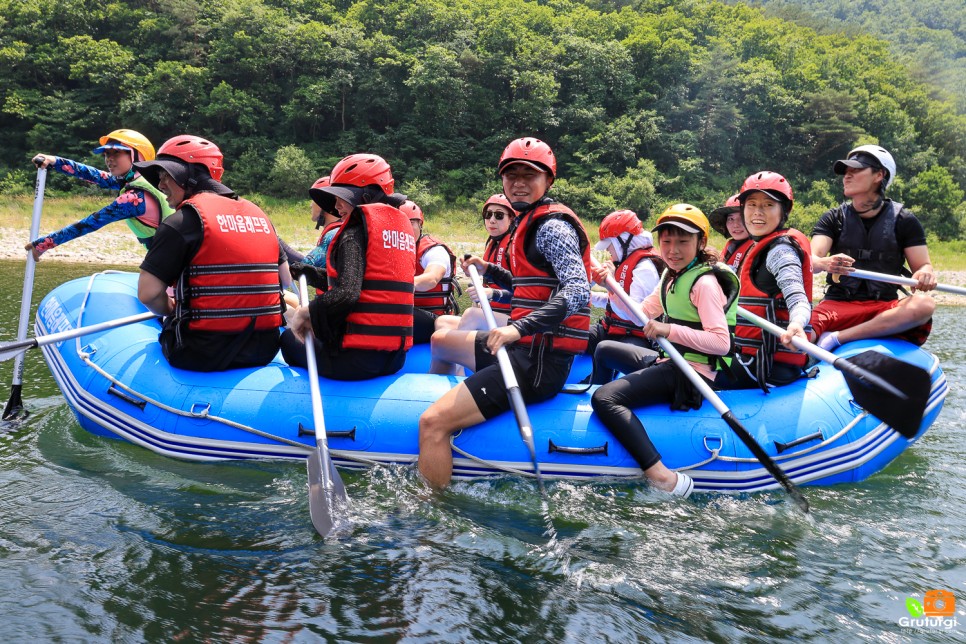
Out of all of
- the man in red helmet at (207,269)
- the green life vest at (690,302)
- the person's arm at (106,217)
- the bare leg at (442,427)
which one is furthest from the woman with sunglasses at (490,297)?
the person's arm at (106,217)

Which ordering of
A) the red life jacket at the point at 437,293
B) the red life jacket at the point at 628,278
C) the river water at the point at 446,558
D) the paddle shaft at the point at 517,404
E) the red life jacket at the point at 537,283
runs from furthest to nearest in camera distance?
the red life jacket at the point at 437,293 → the red life jacket at the point at 628,278 → the red life jacket at the point at 537,283 → the paddle shaft at the point at 517,404 → the river water at the point at 446,558

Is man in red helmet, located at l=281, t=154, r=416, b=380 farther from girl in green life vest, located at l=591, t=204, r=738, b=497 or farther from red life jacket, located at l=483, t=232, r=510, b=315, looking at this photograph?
girl in green life vest, located at l=591, t=204, r=738, b=497

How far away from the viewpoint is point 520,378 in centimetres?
429

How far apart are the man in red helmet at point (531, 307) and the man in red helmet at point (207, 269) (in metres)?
1.43

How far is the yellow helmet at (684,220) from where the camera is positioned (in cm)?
419

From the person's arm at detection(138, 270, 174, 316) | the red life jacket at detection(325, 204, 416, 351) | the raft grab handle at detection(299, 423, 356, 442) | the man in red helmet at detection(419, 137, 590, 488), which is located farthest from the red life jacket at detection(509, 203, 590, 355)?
the person's arm at detection(138, 270, 174, 316)

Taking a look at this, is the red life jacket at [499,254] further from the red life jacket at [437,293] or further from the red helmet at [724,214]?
the red helmet at [724,214]

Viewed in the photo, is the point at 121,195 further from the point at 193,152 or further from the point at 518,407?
the point at 518,407

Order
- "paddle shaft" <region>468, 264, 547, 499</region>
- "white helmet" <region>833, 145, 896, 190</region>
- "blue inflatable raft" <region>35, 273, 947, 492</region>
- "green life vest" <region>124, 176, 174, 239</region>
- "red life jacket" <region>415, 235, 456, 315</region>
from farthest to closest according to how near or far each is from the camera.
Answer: "red life jacket" <region>415, 235, 456, 315</region>, "green life vest" <region>124, 176, 174, 239</region>, "white helmet" <region>833, 145, 896, 190</region>, "blue inflatable raft" <region>35, 273, 947, 492</region>, "paddle shaft" <region>468, 264, 547, 499</region>

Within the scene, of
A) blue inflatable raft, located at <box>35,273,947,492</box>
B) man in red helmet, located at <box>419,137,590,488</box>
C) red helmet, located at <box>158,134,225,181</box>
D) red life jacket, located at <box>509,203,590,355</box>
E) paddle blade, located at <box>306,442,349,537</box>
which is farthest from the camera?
red helmet, located at <box>158,134,225,181</box>

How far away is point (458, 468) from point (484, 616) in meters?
1.30

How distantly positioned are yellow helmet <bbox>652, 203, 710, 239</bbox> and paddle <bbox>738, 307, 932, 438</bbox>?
0.88 metres

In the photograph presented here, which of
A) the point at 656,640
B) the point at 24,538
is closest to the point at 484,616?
the point at 656,640

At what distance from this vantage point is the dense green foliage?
122 feet
